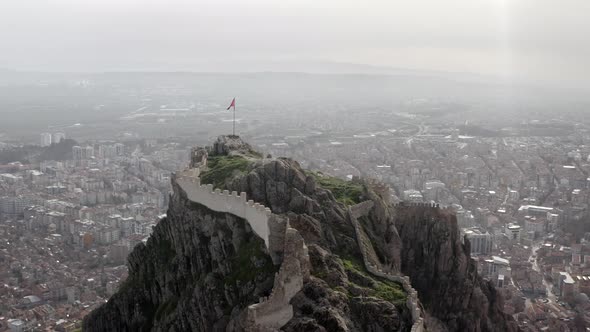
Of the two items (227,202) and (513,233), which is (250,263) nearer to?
(227,202)

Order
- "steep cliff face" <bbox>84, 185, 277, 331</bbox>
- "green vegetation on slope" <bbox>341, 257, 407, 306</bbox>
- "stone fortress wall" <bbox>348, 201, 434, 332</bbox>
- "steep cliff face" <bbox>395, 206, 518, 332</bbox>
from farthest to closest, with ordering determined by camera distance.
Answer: "steep cliff face" <bbox>395, 206, 518, 332</bbox>, "steep cliff face" <bbox>84, 185, 277, 331</bbox>, "green vegetation on slope" <bbox>341, 257, 407, 306</bbox>, "stone fortress wall" <bbox>348, 201, 434, 332</bbox>

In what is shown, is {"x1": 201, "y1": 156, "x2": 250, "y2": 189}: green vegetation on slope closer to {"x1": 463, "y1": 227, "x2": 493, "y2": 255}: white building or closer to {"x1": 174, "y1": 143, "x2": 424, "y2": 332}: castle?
{"x1": 174, "y1": 143, "x2": 424, "y2": 332}: castle

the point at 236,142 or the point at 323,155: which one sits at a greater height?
the point at 236,142

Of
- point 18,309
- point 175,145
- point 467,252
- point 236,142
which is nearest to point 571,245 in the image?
point 467,252

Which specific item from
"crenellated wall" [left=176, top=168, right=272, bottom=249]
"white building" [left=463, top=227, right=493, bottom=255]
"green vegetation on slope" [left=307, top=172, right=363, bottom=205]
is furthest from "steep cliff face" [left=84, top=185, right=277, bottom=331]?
"white building" [left=463, top=227, right=493, bottom=255]

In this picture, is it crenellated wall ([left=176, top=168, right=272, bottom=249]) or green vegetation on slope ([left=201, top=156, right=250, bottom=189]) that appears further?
green vegetation on slope ([left=201, top=156, right=250, bottom=189])

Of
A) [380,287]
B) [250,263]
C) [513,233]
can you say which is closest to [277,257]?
[250,263]

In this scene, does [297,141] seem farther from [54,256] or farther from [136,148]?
[54,256]
